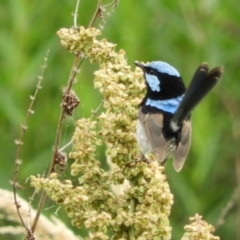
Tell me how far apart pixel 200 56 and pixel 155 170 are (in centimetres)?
292

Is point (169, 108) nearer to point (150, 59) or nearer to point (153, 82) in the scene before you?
point (153, 82)

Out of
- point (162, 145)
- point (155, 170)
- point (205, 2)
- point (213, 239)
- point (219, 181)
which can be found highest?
point (205, 2)

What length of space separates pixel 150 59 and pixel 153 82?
130 cm

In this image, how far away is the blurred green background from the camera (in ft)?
16.6

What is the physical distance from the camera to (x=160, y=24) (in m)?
5.51

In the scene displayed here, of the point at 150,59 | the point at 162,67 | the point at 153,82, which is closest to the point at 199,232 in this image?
the point at 162,67

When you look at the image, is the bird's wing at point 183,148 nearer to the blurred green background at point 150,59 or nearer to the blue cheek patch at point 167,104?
the blue cheek patch at point 167,104

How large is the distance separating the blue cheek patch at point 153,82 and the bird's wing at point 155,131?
0.18 metres

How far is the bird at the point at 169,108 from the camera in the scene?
344cm

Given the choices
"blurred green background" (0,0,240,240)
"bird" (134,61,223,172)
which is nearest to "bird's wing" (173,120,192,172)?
"bird" (134,61,223,172)

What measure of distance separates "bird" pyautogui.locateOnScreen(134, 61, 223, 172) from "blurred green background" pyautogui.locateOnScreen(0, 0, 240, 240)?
0.88m

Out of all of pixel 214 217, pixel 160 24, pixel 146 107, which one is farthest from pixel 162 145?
pixel 160 24

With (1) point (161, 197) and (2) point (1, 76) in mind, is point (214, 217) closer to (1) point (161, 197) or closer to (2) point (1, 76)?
(2) point (1, 76)

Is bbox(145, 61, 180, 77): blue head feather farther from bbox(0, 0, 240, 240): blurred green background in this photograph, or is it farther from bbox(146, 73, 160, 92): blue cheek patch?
bbox(0, 0, 240, 240): blurred green background
